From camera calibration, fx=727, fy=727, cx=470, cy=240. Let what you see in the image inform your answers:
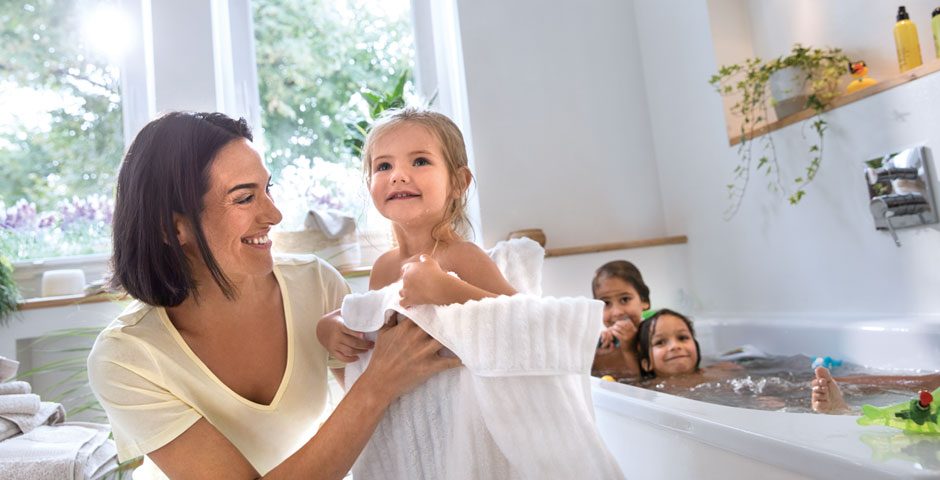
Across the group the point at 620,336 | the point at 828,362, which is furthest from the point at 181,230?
the point at 828,362

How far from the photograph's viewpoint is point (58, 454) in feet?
4.81

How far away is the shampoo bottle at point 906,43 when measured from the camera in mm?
2115

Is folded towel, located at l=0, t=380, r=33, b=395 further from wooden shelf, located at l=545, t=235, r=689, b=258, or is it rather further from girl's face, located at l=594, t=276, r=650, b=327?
wooden shelf, located at l=545, t=235, r=689, b=258

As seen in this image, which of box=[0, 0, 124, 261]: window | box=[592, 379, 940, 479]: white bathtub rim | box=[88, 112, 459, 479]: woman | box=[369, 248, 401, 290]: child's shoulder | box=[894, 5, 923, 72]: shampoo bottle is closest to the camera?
box=[592, 379, 940, 479]: white bathtub rim

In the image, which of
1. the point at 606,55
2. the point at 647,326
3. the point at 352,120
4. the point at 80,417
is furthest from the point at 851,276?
the point at 80,417

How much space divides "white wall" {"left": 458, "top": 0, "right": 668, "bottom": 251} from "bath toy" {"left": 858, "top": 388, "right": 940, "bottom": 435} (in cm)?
224

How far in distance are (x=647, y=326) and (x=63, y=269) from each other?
2.27m

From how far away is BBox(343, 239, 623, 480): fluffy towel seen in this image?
94 cm

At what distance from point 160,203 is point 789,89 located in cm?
214

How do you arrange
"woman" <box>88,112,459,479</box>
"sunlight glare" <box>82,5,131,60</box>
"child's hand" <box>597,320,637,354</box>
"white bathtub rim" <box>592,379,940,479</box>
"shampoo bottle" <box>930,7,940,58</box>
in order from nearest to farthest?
"white bathtub rim" <box>592,379,940,479</box>
"woman" <box>88,112,459,479</box>
"shampoo bottle" <box>930,7,940,58</box>
"child's hand" <box>597,320,637,354</box>
"sunlight glare" <box>82,5,131,60</box>

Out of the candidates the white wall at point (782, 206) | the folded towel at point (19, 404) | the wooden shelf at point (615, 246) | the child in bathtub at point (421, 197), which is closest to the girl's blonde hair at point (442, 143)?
the child in bathtub at point (421, 197)

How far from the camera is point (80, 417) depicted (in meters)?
2.52

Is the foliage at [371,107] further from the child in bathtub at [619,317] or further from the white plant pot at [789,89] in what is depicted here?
the white plant pot at [789,89]

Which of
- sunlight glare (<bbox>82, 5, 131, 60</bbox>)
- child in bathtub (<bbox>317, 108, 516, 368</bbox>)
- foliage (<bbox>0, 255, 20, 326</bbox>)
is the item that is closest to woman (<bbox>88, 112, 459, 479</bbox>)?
child in bathtub (<bbox>317, 108, 516, 368</bbox>)
